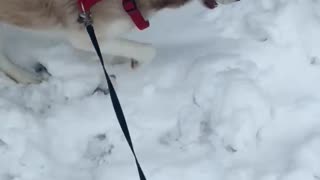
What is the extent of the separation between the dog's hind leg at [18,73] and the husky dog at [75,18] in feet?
1.10

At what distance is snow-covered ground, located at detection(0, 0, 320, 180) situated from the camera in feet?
11.1

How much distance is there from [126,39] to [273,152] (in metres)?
0.90

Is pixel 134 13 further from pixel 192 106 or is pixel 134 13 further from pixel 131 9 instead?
pixel 192 106

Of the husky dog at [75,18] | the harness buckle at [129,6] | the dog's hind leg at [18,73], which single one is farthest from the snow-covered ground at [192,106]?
the harness buckle at [129,6]

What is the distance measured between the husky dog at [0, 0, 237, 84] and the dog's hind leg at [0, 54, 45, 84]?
1.10 feet

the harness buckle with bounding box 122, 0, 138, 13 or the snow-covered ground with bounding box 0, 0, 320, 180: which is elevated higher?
the harness buckle with bounding box 122, 0, 138, 13

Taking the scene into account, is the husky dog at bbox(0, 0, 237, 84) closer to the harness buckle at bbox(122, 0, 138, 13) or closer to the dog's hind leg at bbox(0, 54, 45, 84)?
the harness buckle at bbox(122, 0, 138, 13)

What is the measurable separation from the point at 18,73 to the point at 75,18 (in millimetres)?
636

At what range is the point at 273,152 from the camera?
Answer: 338cm

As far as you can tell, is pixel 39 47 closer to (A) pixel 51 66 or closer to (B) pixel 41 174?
(A) pixel 51 66

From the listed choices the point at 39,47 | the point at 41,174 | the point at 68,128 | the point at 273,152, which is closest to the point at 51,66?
the point at 39,47

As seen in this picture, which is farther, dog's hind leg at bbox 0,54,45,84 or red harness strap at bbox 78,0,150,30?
dog's hind leg at bbox 0,54,45,84

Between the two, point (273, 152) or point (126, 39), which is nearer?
point (273, 152)

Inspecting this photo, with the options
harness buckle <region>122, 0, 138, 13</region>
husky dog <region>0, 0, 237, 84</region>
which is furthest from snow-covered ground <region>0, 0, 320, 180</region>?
harness buckle <region>122, 0, 138, 13</region>
